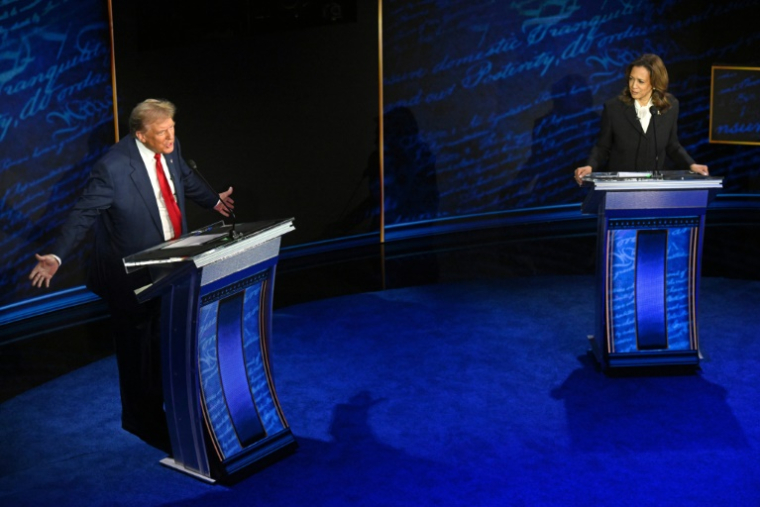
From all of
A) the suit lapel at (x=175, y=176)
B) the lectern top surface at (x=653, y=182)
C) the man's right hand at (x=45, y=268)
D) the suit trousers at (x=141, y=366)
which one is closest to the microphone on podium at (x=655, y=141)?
the lectern top surface at (x=653, y=182)

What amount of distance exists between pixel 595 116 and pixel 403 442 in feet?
17.5

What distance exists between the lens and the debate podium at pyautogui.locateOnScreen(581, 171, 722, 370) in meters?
4.25

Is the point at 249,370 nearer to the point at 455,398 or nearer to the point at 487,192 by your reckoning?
the point at 455,398

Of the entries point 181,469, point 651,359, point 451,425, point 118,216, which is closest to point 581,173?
point 651,359

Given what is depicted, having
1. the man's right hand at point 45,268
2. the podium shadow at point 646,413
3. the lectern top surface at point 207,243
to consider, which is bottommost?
the podium shadow at point 646,413

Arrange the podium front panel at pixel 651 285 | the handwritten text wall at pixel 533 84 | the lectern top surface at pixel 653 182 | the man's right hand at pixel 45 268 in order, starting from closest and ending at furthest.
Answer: the man's right hand at pixel 45 268 → the lectern top surface at pixel 653 182 → the podium front panel at pixel 651 285 → the handwritten text wall at pixel 533 84

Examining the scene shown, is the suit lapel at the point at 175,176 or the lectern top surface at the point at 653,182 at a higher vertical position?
the suit lapel at the point at 175,176

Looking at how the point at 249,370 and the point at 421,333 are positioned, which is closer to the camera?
the point at 249,370

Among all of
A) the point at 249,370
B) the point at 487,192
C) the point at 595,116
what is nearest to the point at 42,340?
the point at 249,370

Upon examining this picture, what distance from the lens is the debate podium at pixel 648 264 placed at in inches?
167

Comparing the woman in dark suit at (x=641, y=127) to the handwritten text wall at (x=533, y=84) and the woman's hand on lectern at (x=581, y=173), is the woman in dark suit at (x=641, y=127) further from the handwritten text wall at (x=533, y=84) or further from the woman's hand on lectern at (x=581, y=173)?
the handwritten text wall at (x=533, y=84)

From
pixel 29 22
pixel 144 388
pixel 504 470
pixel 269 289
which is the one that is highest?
pixel 29 22

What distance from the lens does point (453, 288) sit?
624cm

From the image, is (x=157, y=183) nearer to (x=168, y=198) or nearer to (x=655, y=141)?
(x=168, y=198)
